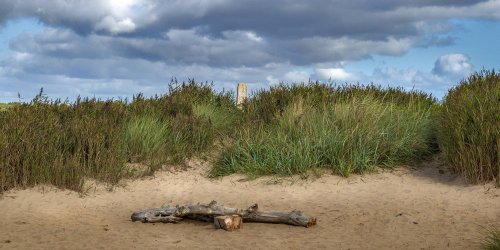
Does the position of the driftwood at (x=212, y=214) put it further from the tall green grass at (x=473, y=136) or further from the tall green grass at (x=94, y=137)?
the tall green grass at (x=473, y=136)

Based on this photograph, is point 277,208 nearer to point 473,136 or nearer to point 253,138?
point 253,138

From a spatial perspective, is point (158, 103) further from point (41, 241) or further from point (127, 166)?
point (41, 241)

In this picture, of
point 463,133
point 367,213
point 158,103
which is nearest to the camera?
point 367,213

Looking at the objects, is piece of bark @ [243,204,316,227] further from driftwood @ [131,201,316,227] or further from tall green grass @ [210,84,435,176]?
tall green grass @ [210,84,435,176]

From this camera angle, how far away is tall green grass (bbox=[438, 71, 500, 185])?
10.4m

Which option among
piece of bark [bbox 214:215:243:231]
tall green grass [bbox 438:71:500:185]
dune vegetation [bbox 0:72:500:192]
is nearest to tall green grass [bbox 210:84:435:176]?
dune vegetation [bbox 0:72:500:192]

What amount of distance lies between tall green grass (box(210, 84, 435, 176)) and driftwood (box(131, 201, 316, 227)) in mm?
2297

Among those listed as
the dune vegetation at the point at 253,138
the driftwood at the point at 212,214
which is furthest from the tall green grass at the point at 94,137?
the driftwood at the point at 212,214

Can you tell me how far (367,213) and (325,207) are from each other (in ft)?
2.37

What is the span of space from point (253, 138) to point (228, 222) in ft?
12.3

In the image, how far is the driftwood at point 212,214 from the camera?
909 centimetres

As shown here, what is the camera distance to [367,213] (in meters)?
9.70

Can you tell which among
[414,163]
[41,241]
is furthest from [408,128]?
[41,241]

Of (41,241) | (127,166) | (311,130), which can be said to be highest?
(311,130)
